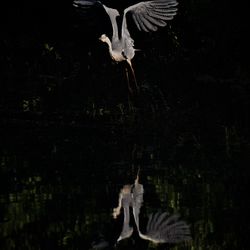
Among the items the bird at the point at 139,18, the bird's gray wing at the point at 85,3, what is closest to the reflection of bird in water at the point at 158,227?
the bird at the point at 139,18

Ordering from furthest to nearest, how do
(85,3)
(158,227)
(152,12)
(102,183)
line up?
(85,3)
(152,12)
(102,183)
(158,227)

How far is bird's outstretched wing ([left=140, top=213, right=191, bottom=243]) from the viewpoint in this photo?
6.89 meters

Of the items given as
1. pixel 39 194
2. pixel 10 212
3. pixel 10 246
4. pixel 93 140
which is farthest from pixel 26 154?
pixel 10 246

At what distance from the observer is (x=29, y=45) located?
19938 mm

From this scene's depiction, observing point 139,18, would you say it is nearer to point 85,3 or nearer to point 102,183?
point 85,3

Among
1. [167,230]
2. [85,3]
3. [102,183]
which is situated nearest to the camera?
[167,230]

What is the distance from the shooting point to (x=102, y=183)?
8.62 meters

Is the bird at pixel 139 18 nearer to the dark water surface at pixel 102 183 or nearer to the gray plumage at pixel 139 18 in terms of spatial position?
the gray plumage at pixel 139 18

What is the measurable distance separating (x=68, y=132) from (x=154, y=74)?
651 cm

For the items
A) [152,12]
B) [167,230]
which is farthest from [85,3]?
[167,230]

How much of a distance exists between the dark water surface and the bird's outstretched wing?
0.08m

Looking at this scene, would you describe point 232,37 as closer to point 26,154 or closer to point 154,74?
point 154,74

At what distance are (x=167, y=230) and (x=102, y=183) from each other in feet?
5.60

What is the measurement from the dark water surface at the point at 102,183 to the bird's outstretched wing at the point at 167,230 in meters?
0.08
